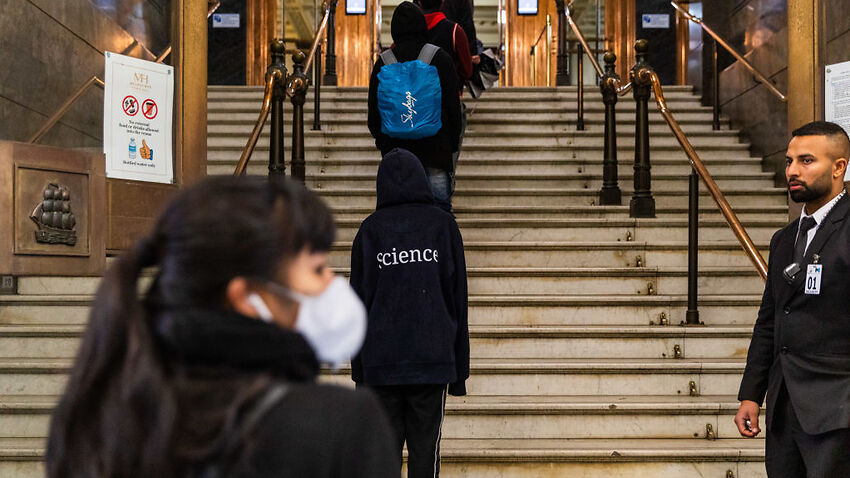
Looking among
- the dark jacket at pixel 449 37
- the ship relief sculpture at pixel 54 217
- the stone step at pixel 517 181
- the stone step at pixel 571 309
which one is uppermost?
the dark jacket at pixel 449 37

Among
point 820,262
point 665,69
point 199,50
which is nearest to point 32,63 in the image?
point 199,50

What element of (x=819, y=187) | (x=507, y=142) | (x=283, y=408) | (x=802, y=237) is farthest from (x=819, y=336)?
(x=507, y=142)

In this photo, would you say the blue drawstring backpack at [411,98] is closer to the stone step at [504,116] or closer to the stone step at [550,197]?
the stone step at [550,197]

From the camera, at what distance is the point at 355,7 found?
13906 mm

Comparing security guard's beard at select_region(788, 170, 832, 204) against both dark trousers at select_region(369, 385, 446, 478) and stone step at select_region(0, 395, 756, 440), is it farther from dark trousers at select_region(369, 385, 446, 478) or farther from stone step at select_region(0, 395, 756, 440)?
stone step at select_region(0, 395, 756, 440)

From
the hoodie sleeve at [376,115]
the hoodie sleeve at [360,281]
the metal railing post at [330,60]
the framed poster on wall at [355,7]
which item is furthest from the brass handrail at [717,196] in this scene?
the framed poster on wall at [355,7]

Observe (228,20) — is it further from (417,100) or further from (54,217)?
(54,217)

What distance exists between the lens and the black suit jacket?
2.84 metres

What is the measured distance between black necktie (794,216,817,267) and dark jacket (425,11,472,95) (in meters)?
2.59

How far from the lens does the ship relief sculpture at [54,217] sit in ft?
13.9

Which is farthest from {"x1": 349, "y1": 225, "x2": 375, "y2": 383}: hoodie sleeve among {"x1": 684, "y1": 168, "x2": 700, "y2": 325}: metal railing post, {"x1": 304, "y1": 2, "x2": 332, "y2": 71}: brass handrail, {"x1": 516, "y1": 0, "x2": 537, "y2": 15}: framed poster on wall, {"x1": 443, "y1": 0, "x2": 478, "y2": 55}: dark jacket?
{"x1": 516, "y1": 0, "x2": 537, "y2": 15}: framed poster on wall

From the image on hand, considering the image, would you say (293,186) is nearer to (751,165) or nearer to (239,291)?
(239,291)

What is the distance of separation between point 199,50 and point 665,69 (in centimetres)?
788

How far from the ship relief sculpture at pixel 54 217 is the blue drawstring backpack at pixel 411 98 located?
1.46 meters
